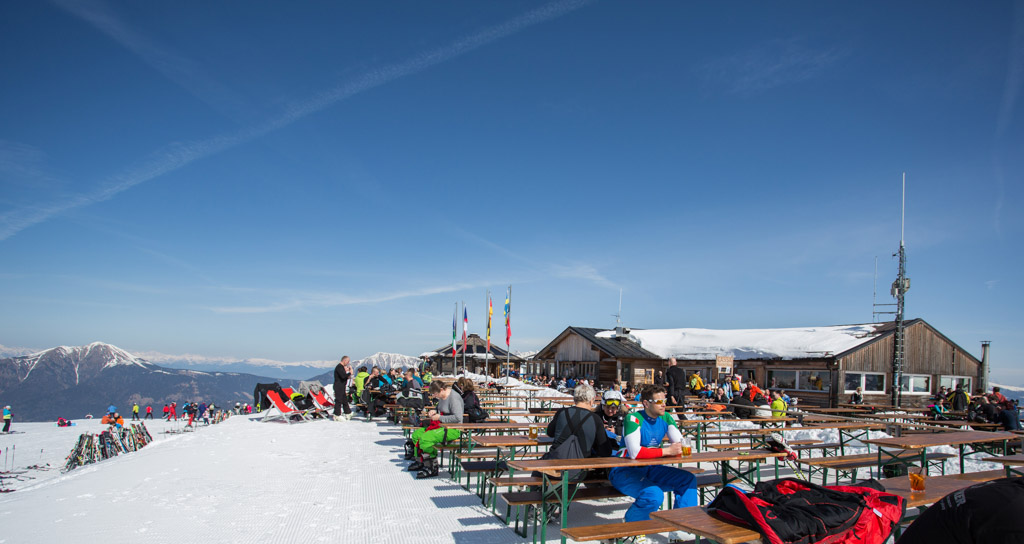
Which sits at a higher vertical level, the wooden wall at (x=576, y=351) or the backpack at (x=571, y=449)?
the backpack at (x=571, y=449)

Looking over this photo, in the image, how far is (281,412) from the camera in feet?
51.2

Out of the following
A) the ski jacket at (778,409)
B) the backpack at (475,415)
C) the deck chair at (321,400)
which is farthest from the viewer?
the deck chair at (321,400)

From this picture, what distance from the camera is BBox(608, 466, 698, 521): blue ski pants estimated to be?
15.4ft

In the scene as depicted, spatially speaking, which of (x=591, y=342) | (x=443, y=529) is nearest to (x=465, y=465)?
(x=443, y=529)

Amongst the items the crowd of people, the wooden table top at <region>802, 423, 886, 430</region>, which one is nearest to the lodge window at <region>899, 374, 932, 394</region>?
the crowd of people

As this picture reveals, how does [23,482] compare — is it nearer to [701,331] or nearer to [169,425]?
[169,425]

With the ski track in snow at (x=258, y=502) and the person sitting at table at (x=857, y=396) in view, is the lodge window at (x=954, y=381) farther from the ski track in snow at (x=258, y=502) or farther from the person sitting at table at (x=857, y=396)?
the ski track in snow at (x=258, y=502)

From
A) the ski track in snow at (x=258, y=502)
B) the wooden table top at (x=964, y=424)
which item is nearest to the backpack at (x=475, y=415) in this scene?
the ski track in snow at (x=258, y=502)

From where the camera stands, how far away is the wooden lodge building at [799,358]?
24.6 meters

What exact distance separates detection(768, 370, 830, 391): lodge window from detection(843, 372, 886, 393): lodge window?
86 cm

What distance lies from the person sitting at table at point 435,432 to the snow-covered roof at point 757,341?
69.5 feet

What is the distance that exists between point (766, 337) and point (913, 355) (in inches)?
257

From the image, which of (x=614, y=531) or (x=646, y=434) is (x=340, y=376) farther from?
(x=614, y=531)

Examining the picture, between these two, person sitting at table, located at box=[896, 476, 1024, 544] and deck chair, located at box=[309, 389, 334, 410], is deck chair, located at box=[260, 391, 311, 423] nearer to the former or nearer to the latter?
deck chair, located at box=[309, 389, 334, 410]
